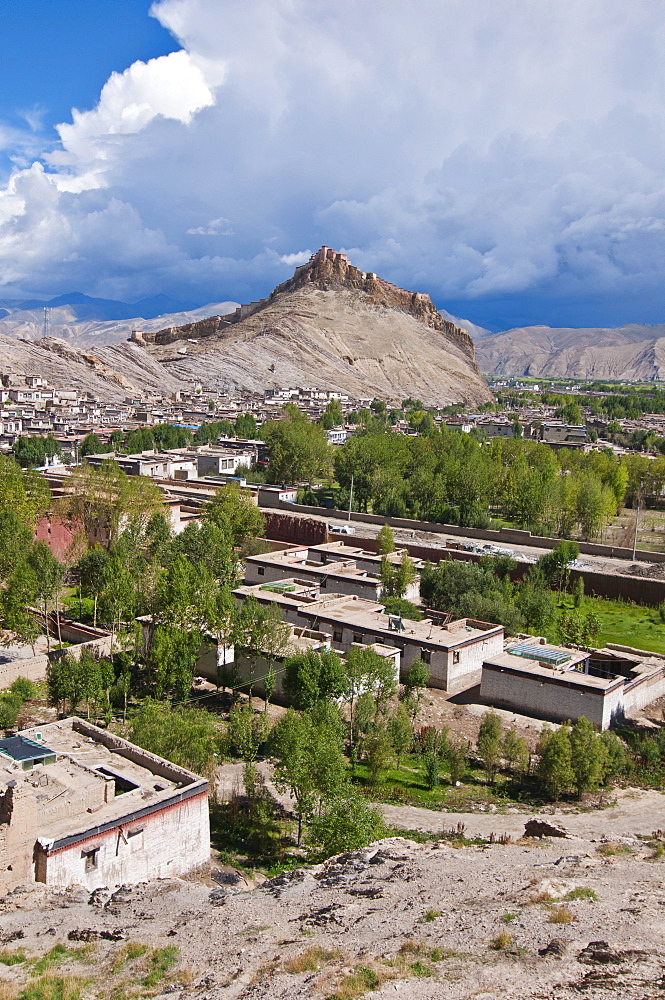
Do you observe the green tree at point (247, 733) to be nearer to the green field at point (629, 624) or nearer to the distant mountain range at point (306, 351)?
the green field at point (629, 624)

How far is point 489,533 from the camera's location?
120 ft

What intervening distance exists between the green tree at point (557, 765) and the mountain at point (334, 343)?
93.9 metres

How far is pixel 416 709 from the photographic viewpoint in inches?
697

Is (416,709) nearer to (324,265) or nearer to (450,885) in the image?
(450,885)

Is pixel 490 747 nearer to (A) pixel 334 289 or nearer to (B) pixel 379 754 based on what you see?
(B) pixel 379 754

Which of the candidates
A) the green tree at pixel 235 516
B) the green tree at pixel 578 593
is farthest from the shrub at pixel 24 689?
the green tree at pixel 578 593

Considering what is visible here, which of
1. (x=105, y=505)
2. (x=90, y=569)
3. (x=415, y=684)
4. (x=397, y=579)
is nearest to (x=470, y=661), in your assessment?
(x=415, y=684)

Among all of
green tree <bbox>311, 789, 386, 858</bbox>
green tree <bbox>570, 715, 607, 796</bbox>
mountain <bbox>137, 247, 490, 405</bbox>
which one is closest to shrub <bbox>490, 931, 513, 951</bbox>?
green tree <bbox>311, 789, 386, 858</bbox>

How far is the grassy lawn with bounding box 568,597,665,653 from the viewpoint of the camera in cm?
2491

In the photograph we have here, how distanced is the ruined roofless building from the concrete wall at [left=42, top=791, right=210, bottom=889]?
13mm

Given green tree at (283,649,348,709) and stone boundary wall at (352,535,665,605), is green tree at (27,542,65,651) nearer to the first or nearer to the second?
green tree at (283,649,348,709)

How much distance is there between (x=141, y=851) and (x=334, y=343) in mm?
110615

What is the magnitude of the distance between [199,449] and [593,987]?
49.1 metres

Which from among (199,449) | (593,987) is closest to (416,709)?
(593,987)
